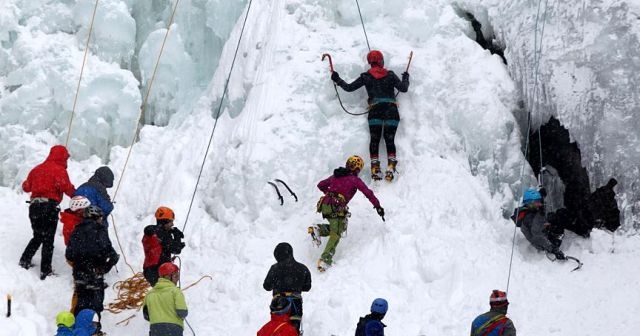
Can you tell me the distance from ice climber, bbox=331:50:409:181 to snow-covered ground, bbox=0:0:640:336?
27 centimetres

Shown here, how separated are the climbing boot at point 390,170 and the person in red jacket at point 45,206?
4125 millimetres

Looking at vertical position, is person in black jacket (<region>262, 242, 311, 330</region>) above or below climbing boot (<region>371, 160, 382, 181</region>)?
above

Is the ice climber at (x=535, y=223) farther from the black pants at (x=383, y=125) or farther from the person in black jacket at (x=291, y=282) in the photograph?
the person in black jacket at (x=291, y=282)

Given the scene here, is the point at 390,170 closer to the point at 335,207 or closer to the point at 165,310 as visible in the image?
the point at 335,207

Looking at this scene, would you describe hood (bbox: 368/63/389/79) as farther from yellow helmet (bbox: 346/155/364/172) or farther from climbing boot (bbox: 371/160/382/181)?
yellow helmet (bbox: 346/155/364/172)

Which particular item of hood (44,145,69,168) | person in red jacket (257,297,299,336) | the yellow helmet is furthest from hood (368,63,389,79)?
person in red jacket (257,297,299,336)

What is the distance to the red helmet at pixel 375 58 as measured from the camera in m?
9.57

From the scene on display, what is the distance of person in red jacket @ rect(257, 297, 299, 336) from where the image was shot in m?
5.58

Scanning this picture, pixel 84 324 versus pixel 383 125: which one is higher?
pixel 84 324

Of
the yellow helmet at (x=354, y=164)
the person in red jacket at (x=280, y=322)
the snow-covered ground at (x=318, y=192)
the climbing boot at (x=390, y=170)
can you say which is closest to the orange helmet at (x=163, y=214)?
the snow-covered ground at (x=318, y=192)

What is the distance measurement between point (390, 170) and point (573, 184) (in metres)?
2.43

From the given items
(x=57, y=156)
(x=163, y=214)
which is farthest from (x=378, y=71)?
(x=57, y=156)

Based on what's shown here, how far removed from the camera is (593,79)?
339 inches

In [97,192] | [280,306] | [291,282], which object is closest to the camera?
[280,306]
